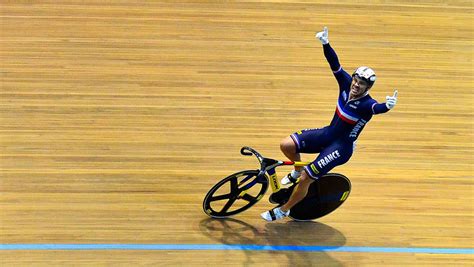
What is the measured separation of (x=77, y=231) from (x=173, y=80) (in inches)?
98.6

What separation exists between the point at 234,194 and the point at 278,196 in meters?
0.39

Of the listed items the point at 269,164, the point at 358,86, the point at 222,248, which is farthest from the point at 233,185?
the point at 358,86

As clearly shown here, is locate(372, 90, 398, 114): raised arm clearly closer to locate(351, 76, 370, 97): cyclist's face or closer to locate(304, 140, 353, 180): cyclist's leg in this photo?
locate(351, 76, 370, 97): cyclist's face

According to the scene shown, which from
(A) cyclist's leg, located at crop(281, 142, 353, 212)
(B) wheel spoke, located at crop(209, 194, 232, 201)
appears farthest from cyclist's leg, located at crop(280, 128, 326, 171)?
(B) wheel spoke, located at crop(209, 194, 232, 201)

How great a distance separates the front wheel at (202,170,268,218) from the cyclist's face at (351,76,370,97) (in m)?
1.03

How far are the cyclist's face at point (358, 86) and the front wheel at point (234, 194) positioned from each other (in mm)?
1029

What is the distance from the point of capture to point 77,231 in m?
5.49

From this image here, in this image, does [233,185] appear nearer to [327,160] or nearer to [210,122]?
[327,160]

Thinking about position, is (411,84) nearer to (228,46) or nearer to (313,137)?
(228,46)

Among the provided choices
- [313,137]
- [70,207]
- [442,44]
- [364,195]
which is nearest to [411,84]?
[442,44]

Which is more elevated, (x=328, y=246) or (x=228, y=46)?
(x=228, y=46)

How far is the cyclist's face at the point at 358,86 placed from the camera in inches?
201

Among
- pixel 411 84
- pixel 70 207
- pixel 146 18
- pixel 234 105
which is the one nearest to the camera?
pixel 70 207

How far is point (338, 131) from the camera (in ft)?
17.5
